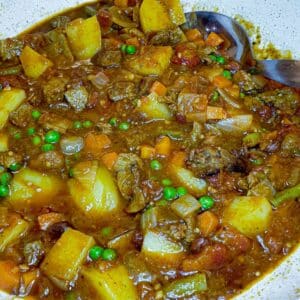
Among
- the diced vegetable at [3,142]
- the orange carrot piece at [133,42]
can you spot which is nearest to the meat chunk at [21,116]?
the diced vegetable at [3,142]

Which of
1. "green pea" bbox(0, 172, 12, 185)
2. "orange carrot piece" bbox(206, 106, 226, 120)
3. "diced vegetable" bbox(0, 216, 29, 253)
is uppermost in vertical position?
"orange carrot piece" bbox(206, 106, 226, 120)

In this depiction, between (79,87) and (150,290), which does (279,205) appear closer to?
(150,290)

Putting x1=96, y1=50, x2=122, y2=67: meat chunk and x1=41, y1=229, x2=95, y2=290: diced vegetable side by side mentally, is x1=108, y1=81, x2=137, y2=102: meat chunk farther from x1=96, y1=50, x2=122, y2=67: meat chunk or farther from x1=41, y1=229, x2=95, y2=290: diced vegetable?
x1=41, y1=229, x2=95, y2=290: diced vegetable

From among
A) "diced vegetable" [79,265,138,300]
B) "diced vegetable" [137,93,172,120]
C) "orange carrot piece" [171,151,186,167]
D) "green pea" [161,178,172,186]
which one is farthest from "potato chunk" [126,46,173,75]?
"diced vegetable" [79,265,138,300]

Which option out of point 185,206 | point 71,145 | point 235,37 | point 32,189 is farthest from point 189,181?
point 235,37

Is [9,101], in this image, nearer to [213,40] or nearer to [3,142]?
[3,142]

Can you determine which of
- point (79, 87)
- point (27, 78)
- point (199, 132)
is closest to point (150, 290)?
point (199, 132)
